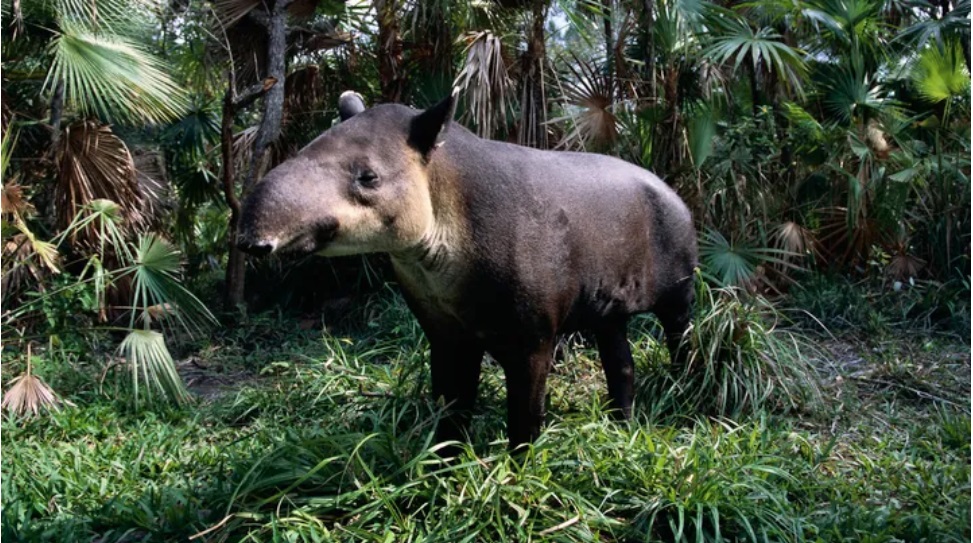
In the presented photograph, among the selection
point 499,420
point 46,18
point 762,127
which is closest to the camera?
point 499,420

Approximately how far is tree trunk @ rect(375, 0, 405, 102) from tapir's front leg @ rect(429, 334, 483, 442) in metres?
4.22

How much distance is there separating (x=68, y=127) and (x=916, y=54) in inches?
286

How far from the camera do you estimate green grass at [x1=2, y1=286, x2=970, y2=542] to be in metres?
3.46

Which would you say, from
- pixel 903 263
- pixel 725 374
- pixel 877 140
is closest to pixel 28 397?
pixel 725 374

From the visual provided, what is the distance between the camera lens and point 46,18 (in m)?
7.07

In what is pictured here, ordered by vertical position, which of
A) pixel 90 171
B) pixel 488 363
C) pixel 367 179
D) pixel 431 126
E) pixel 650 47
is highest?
pixel 650 47

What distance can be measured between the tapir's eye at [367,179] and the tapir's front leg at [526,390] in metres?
0.93

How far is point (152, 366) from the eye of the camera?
5535 mm

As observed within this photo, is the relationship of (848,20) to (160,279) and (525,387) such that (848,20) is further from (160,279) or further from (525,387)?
(160,279)

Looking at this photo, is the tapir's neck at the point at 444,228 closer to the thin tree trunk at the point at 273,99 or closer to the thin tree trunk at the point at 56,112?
the thin tree trunk at the point at 273,99

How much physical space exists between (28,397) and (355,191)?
10.8ft

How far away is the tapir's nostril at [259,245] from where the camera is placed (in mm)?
2854

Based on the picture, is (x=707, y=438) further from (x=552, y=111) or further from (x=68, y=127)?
(x=68, y=127)

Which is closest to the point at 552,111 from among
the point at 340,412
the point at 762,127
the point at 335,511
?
the point at 762,127
